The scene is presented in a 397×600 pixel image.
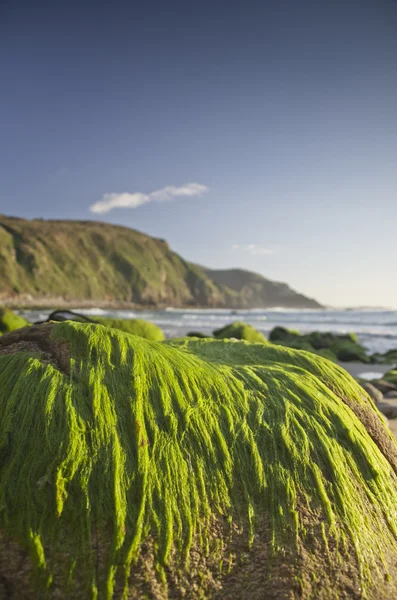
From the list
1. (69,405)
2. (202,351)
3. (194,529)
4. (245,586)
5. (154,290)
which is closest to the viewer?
(245,586)

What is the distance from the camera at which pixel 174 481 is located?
1518 mm

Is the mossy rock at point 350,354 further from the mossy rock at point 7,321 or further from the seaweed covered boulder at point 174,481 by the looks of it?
the seaweed covered boulder at point 174,481

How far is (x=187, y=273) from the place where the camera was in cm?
13050

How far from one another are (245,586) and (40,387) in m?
1.08

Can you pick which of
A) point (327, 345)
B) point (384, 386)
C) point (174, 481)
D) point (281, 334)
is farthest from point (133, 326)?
point (281, 334)

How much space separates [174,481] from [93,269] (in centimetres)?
10383

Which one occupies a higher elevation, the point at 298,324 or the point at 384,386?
the point at 384,386

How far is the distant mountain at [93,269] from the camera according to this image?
271 feet

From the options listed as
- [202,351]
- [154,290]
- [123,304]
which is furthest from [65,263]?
[202,351]

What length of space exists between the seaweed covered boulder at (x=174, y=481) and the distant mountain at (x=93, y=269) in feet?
262

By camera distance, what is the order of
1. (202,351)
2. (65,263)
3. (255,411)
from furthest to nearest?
(65,263), (202,351), (255,411)

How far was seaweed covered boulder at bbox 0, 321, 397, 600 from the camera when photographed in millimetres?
1265

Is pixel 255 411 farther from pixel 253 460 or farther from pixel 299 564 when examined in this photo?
pixel 299 564

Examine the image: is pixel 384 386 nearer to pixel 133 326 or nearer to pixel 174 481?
pixel 133 326
